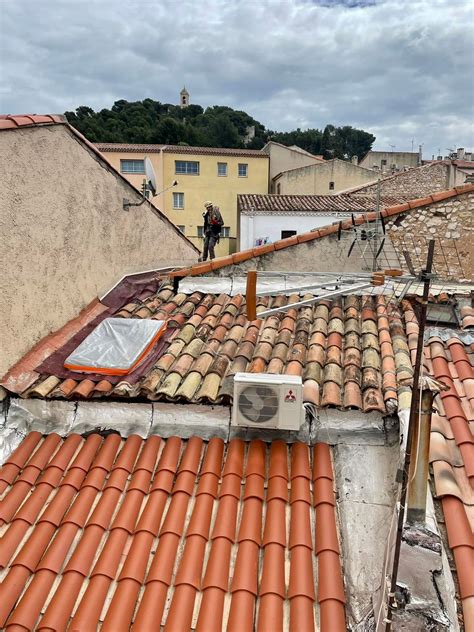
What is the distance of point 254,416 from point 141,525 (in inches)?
58.1

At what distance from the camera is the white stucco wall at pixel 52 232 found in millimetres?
5289

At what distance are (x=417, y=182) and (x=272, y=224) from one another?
9642 millimetres

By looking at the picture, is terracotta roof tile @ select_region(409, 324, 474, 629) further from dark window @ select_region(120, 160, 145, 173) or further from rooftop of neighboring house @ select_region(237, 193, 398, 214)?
dark window @ select_region(120, 160, 145, 173)

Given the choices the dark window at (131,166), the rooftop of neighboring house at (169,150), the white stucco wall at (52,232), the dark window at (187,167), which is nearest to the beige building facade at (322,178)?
the rooftop of neighboring house at (169,150)

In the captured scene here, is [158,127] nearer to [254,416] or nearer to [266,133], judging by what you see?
[266,133]

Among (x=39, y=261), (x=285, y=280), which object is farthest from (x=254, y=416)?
(x=285, y=280)

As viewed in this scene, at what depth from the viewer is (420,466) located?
3486 mm

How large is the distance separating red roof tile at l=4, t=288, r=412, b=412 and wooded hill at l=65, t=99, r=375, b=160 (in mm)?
47311

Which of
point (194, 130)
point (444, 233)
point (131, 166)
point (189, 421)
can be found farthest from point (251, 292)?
point (194, 130)

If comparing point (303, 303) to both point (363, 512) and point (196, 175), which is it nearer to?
point (363, 512)

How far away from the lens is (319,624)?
3.33 meters

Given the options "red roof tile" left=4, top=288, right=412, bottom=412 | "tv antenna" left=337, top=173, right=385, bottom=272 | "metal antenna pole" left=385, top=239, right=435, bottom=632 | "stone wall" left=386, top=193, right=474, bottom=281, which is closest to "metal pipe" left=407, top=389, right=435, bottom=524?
"metal antenna pole" left=385, top=239, right=435, bottom=632

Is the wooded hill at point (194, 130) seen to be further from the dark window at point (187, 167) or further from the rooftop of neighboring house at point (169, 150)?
the dark window at point (187, 167)

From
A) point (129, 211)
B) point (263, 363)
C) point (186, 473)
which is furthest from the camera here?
point (129, 211)
